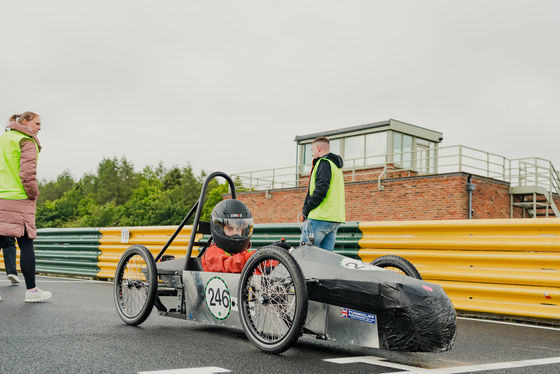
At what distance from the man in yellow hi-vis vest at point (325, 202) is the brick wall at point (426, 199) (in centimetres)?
1545

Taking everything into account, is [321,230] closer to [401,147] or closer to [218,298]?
[218,298]

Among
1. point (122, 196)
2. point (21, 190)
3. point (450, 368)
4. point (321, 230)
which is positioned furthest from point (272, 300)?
point (122, 196)

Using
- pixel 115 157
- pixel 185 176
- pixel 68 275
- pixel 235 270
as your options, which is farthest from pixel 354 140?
pixel 115 157

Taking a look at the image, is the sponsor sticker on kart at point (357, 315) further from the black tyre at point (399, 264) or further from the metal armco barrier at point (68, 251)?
the metal armco barrier at point (68, 251)

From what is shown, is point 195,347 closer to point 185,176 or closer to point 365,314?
point 365,314

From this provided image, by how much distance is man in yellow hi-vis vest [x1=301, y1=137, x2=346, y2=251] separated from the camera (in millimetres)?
6156

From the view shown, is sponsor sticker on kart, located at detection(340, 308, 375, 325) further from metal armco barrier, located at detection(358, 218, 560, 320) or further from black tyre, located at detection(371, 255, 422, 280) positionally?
metal armco barrier, located at detection(358, 218, 560, 320)

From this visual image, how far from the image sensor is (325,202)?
244 inches

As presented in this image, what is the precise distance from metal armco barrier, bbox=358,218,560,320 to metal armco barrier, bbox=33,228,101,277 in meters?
6.87

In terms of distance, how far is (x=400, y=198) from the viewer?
22.9m

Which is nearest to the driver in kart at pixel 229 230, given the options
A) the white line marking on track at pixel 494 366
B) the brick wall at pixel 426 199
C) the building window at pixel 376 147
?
the white line marking on track at pixel 494 366

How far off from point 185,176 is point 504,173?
72699mm

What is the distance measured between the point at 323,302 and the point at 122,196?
93.8m

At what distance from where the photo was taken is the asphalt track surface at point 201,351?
329 cm
